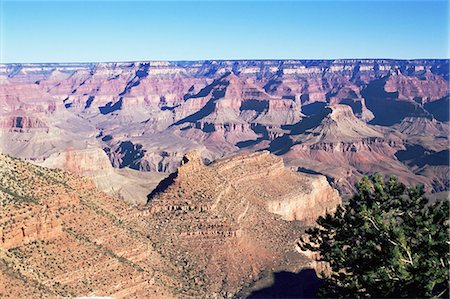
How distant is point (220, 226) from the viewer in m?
63.0

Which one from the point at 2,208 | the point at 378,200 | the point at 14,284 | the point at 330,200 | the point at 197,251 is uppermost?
the point at 378,200

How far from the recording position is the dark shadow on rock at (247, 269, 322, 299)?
2222 inches

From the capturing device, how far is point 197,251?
197 feet

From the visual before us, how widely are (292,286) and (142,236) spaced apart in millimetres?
16517

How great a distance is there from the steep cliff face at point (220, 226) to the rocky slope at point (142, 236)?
131 mm

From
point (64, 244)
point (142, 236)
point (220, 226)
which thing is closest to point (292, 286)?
point (220, 226)

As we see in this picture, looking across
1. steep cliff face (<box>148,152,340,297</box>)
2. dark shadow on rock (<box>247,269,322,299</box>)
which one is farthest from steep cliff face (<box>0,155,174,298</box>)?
dark shadow on rock (<box>247,269,322,299</box>)

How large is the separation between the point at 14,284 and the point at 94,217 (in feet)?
43.7

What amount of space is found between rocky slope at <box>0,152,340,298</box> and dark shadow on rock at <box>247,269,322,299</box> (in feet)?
4.54

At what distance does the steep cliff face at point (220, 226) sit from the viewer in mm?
57844

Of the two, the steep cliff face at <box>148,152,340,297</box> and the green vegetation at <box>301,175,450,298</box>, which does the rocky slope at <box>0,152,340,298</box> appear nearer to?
the steep cliff face at <box>148,152,340,297</box>

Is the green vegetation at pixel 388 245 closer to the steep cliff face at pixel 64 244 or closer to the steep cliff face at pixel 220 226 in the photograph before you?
the steep cliff face at pixel 64 244

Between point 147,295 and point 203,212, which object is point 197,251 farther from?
point 147,295

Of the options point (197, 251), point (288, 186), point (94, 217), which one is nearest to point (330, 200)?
point (288, 186)
